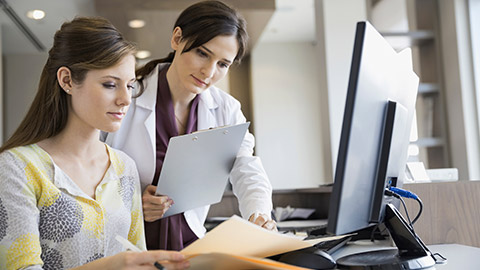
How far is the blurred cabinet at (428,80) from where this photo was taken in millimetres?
3730

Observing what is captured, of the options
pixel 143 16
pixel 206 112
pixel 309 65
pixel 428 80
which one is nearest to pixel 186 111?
Answer: pixel 206 112

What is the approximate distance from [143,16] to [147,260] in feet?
14.9

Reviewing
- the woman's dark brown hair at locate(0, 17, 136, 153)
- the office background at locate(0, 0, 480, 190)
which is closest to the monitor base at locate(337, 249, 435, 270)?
the woman's dark brown hair at locate(0, 17, 136, 153)

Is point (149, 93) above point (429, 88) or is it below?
below

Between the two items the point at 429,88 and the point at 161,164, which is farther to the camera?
the point at 429,88

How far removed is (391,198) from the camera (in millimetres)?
1050

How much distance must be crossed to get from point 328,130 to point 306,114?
11.0 ft

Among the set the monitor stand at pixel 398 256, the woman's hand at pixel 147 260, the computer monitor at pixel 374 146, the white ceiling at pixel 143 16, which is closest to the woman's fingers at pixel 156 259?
the woman's hand at pixel 147 260

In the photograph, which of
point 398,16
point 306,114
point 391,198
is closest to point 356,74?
point 391,198

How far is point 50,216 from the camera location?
1.13 metres

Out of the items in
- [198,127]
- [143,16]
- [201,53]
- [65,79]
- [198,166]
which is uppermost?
[143,16]

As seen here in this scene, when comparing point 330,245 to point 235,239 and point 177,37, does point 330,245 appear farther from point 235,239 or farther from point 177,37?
point 177,37

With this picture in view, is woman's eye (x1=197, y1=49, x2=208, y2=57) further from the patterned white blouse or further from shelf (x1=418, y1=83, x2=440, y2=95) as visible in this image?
shelf (x1=418, y1=83, x2=440, y2=95)

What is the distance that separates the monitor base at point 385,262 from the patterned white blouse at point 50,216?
564 mm
